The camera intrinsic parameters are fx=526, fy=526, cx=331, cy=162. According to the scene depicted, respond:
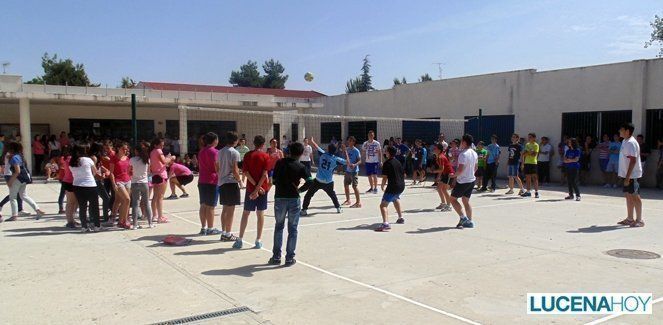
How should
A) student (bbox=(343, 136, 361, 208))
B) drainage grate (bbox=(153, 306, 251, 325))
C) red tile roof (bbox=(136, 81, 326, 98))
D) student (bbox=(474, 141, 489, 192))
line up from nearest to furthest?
drainage grate (bbox=(153, 306, 251, 325)) → student (bbox=(343, 136, 361, 208)) → student (bbox=(474, 141, 489, 192)) → red tile roof (bbox=(136, 81, 326, 98))

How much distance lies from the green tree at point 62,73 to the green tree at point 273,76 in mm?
42233

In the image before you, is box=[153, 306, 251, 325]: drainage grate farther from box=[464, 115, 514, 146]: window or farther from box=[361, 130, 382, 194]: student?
box=[464, 115, 514, 146]: window

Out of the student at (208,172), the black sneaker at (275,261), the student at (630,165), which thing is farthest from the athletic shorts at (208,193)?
the student at (630,165)

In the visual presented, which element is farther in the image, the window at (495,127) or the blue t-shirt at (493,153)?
the window at (495,127)

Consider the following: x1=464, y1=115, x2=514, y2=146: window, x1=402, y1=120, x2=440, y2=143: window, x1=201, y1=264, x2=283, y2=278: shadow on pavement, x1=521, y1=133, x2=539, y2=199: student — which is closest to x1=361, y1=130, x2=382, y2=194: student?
x1=521, y1=133, x2=539, y2=199: student

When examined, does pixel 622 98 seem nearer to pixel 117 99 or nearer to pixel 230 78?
pixel 117 99

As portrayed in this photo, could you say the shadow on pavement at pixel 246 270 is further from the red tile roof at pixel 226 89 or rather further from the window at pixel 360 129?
the red tile roof at pixel 226 89

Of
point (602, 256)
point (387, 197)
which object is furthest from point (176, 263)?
point (602, 256)

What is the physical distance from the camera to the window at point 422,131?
76.2 ft

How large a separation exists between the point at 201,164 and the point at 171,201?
17.4 feet

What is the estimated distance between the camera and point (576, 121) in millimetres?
18297

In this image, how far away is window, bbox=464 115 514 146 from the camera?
20.5 meters

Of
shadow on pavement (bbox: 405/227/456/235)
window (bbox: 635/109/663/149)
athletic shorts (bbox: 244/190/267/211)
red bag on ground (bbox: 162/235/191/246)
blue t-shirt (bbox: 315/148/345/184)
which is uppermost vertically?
window (bbox: 635/109/663/149)

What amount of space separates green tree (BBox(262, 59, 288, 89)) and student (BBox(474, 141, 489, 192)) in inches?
3156
